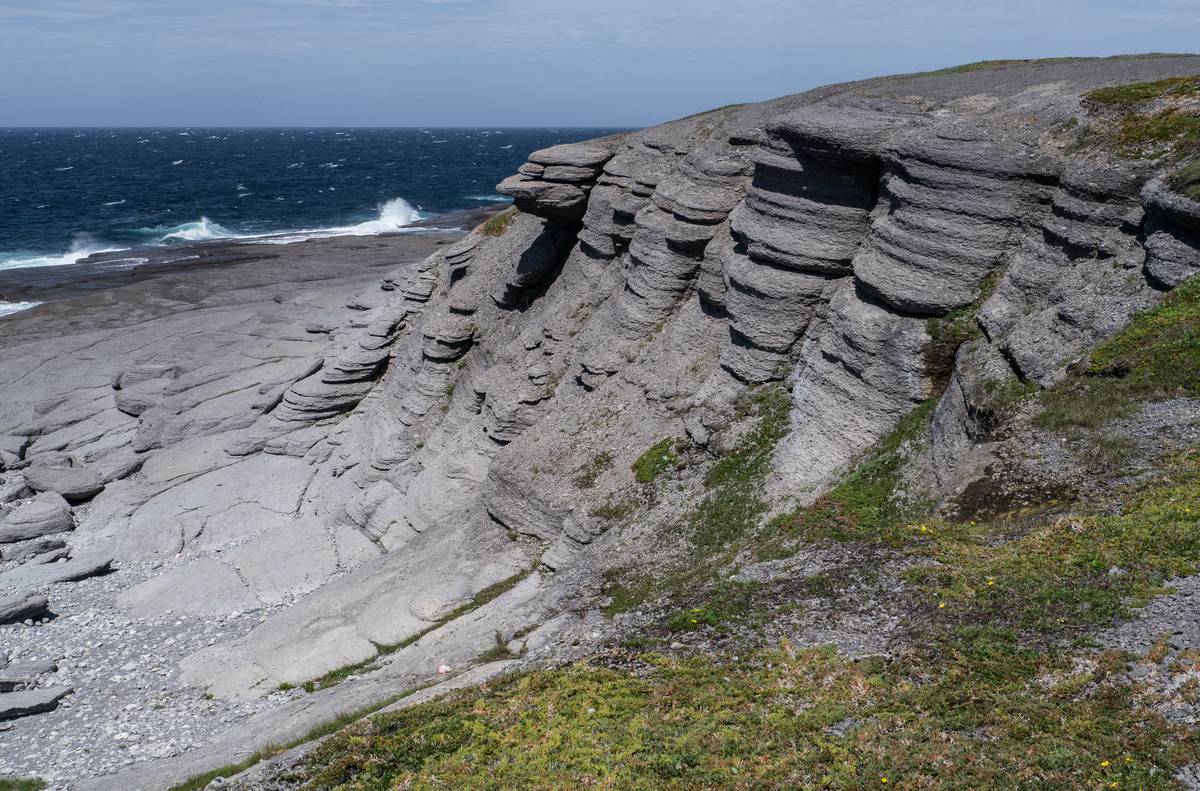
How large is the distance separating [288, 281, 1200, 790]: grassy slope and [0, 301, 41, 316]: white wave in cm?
6353

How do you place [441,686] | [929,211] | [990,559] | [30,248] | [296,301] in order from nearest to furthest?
[990,559] < [441,686] < [929,211] < [296,301] < [30,248]

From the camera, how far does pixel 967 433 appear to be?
64.0 feet

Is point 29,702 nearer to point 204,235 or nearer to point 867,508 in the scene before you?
point 867,508

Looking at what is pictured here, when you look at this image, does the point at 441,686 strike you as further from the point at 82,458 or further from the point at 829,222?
the point at 82,458

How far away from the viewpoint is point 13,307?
66938mm

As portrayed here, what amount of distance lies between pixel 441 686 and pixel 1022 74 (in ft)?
79.4

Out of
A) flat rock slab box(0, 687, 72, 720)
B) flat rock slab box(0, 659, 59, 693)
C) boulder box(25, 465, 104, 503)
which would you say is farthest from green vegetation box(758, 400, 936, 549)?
boulder box(25, 465, 104, 503)

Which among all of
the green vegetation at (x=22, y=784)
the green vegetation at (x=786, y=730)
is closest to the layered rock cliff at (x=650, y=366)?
the green vegetation at (x=786, y=730)

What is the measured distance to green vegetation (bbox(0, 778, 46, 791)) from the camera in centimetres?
2175

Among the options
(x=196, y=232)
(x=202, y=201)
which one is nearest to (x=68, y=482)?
(x=196, y=232)

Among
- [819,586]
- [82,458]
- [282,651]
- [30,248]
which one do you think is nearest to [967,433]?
[819,586]

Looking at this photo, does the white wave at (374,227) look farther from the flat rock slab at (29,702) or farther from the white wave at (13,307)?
the flat rock slab at (29,702)

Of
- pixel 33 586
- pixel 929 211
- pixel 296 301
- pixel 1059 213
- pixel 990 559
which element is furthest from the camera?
pixel 296 301

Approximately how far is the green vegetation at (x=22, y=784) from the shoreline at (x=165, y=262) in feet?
157
